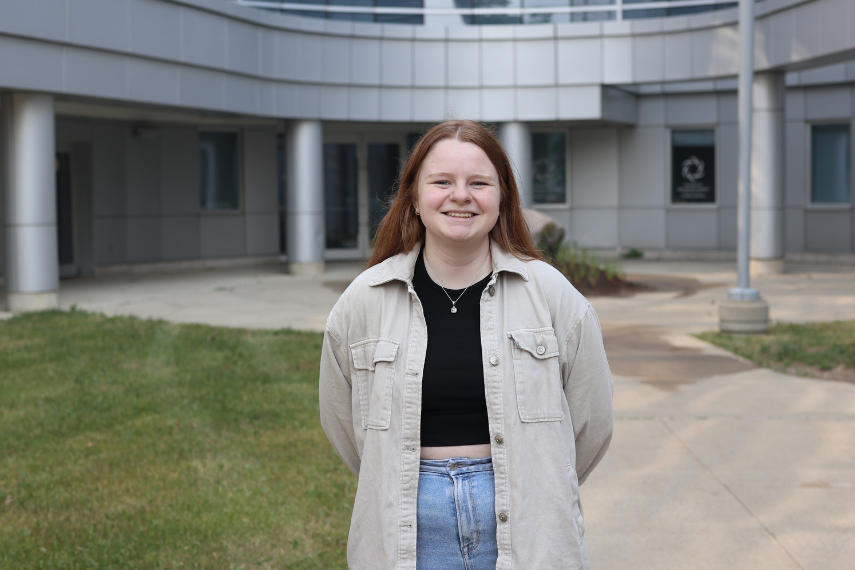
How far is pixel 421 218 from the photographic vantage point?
9.35 feet

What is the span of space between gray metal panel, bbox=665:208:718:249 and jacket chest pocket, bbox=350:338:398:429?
76.2 feet

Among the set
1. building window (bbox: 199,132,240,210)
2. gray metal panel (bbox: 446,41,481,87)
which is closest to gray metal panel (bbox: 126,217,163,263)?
building window (bbox: 199,132,240,210)

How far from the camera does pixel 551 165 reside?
2608 centimetres

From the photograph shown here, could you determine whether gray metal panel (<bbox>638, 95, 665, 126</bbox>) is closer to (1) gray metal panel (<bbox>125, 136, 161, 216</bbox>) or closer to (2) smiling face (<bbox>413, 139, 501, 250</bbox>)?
(1) gray metal panel (<bbox>125, 136, 161, 216</bbox>)

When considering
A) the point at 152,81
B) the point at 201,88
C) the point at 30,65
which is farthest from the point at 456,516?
the point at 201,88

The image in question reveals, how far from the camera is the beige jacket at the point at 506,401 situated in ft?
8.66

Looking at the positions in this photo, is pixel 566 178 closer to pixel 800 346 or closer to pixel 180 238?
pixel 180 238

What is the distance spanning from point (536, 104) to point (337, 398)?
19920mm

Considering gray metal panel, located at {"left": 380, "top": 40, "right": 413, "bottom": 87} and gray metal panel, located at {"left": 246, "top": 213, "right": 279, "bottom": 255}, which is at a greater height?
gray metal panel, located at {"left": 380, "top": 40, "right": 413, "bottom": 87}

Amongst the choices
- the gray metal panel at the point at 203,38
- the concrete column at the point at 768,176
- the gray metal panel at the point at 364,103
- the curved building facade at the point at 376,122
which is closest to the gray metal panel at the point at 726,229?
the curved building facade at the point at 376,122

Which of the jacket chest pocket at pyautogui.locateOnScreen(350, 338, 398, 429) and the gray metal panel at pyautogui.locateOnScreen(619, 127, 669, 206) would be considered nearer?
the jacket chest pocket at pyautogui.locateOnScreen(350, 338, 398, 429)

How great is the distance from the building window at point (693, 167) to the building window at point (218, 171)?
10.8m

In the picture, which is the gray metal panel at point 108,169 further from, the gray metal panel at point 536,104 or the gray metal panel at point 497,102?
the gray metal panel at point 536,104

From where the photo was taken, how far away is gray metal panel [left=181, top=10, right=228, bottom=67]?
1734cm
